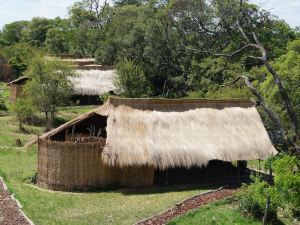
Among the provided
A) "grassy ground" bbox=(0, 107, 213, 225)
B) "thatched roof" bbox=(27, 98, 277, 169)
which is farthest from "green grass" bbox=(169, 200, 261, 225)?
"thatched roof" bbox=(27, 98, 277, 169)

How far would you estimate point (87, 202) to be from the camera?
18578 mm

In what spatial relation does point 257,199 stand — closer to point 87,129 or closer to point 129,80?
point 87,129

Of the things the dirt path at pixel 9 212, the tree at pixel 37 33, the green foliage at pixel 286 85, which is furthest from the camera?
the tree at pixel 37 33

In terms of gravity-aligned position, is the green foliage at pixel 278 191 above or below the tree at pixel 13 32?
below

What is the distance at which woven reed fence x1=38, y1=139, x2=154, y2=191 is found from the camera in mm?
20156

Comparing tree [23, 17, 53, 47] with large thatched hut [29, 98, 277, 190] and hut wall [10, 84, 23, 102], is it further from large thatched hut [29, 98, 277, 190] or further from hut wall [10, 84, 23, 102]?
large thatched hut [29, 98, 277, 190]

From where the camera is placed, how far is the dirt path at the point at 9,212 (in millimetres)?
16438

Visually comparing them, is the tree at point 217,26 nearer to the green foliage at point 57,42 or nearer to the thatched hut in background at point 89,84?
the thatched hut in background at point 89,84

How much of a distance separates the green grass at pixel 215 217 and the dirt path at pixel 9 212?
5053 mm

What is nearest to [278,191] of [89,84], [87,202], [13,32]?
[87,202]

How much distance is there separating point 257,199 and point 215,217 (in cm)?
156

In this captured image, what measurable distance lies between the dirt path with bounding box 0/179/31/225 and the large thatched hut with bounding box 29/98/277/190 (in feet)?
6.57

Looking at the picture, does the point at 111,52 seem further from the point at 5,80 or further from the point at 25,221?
the point at 25,221

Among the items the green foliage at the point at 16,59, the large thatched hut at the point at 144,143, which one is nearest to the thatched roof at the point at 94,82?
the green foliage at the point at 16,59
